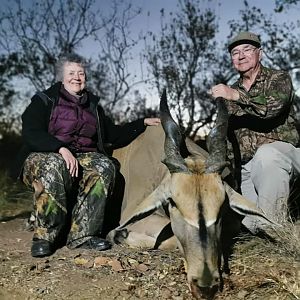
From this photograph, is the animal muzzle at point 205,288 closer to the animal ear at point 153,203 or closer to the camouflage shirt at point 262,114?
the animal ear at point 153,203

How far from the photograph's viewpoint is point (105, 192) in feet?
17.1

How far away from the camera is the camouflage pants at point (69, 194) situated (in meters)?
4.96

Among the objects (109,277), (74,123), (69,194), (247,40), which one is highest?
(247,40)

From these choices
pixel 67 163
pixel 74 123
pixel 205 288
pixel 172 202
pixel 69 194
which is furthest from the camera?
pixel 74 123

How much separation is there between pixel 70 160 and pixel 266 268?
1.80 metres

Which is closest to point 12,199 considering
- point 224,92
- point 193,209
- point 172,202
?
point 224,92

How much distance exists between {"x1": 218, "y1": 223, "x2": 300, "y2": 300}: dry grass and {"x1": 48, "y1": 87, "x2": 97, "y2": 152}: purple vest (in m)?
1.65

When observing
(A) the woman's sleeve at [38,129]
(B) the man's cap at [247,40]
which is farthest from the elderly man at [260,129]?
(A) the woman's sleeve at [38,129]

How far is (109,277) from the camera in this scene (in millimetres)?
4367

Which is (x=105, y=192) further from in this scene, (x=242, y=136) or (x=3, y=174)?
(x=3, y=174)

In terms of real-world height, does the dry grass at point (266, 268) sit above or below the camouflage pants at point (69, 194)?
below

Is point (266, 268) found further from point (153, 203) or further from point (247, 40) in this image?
point (247, 40)

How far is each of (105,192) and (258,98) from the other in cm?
154

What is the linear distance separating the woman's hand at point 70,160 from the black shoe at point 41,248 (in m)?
0.60
